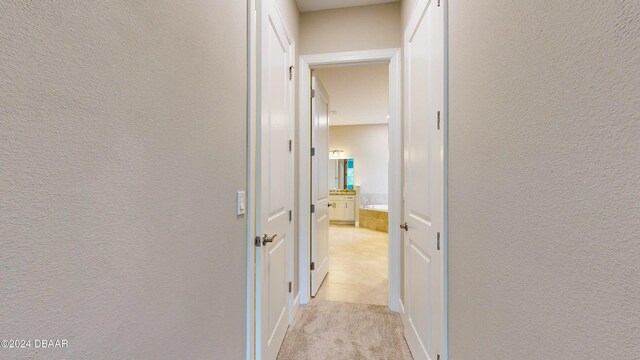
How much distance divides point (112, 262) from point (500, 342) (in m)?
1.09

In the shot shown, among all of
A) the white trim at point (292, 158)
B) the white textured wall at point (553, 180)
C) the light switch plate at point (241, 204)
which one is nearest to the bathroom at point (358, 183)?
the white trim at point (292, 158)

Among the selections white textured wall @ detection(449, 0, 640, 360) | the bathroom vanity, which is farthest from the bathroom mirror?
white textured wall @ detection(449, 0, 640, 360)

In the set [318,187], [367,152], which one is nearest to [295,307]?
[318,187]

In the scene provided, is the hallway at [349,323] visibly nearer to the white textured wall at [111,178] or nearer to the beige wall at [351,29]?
the white textured wall at [111,178]

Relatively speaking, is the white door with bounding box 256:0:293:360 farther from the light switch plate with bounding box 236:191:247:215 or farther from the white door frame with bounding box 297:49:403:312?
the white door frame with bounding box 297:49:403:312

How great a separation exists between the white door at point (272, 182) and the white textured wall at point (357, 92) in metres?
1.02

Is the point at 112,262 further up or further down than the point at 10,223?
further down

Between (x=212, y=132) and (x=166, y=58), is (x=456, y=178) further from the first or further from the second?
(x=166, y=58)

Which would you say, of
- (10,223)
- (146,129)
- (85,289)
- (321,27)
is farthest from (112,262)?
(321,27)

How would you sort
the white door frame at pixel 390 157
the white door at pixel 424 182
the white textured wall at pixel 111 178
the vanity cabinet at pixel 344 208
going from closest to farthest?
the white textured wall at pixel 111 178
the white door at pixel 424 182
the white door frame at pixel 390 157
the vanity cabinet at pixel 344 208

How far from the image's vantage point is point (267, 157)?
1516 millimetres

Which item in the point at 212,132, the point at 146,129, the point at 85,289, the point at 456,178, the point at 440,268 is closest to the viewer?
the point at 85,289

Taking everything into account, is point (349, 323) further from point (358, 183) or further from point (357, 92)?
point (358, 183)

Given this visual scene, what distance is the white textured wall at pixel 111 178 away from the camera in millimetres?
398
